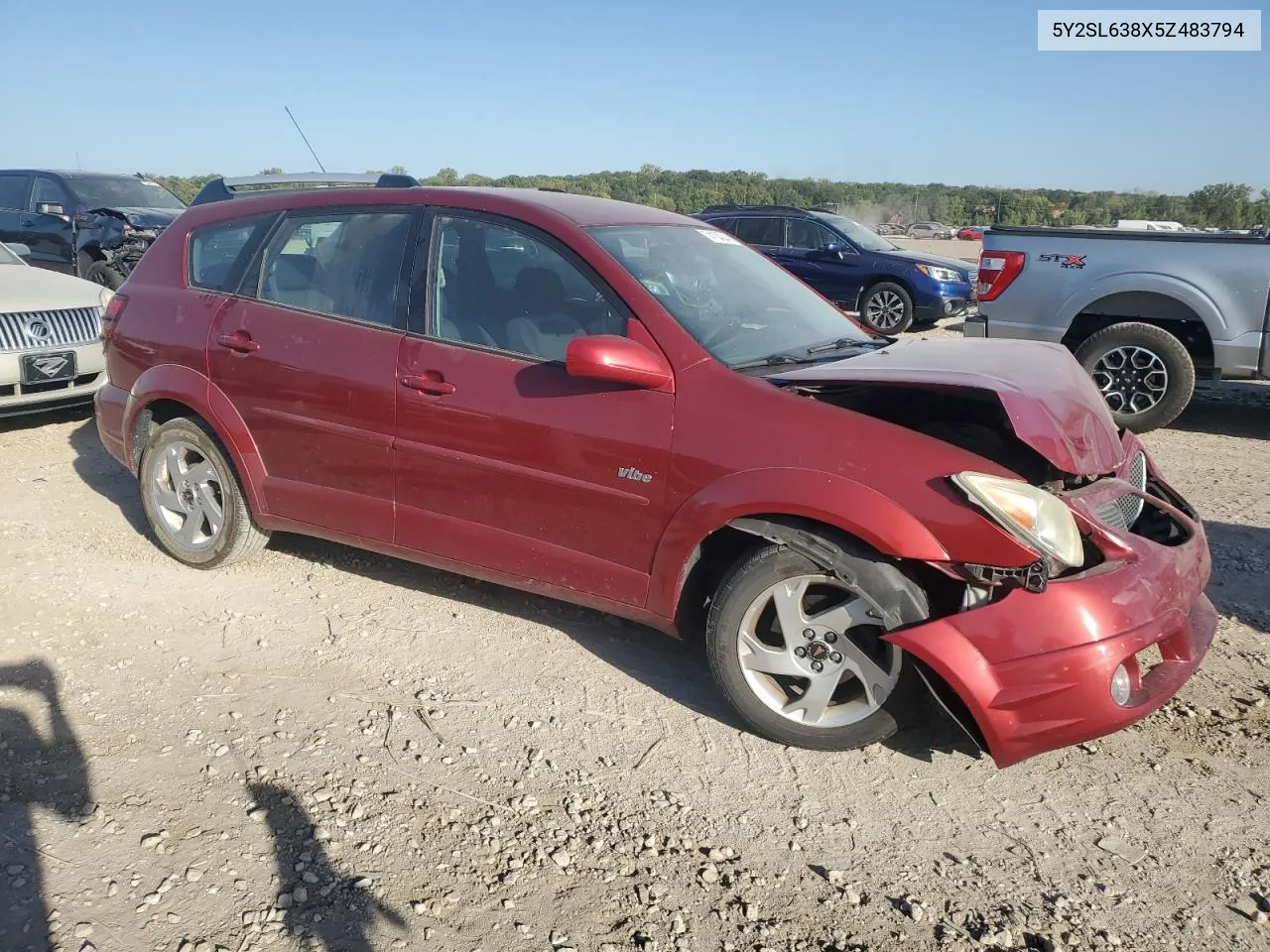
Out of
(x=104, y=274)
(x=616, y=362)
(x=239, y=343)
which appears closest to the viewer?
(x=616, y=362)

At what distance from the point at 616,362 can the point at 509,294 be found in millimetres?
759

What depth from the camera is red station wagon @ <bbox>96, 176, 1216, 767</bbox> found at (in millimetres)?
2984

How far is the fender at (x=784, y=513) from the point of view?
3023 mm

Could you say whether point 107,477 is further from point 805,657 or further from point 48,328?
point 805,657

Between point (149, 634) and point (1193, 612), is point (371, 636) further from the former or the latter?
point (1193, 612)

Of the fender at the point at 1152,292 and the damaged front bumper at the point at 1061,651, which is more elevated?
the fender at the point at 1152,292

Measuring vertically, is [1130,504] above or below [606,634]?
above

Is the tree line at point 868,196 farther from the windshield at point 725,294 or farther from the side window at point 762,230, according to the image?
the windshield at point 725,294

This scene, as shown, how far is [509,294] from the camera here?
12.8ft

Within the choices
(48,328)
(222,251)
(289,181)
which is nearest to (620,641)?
(222,251)

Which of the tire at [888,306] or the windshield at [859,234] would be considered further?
the windshield at [859,234]

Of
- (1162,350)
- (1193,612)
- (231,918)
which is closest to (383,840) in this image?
(231,918)

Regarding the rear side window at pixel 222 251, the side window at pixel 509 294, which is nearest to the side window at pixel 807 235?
the rear side window at pixel 222 251

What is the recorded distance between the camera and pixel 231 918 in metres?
2.58
